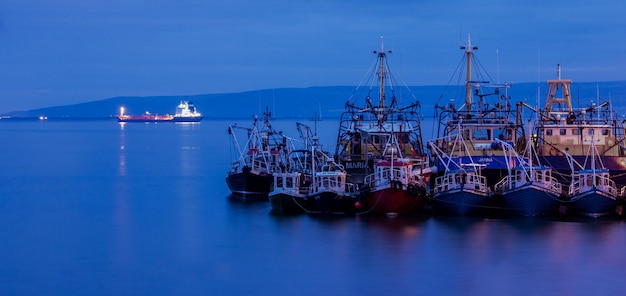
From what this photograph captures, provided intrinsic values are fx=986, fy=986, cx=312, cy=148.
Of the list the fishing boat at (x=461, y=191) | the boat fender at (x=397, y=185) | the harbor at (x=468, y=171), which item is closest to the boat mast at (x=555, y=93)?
the harbor at (x=468, y=171)

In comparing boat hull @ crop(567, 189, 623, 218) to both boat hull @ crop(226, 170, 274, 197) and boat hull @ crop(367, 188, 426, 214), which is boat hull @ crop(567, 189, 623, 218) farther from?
boat hull @ crop(226, 170, 274, 197)

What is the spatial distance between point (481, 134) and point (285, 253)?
14163 mm

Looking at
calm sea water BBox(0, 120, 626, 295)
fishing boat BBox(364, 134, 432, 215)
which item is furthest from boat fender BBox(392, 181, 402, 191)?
calm sea water BBox(0, 120, 626, 295)

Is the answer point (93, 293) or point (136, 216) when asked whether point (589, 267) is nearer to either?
point (93, 293)

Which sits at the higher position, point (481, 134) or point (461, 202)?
point (481, 134)

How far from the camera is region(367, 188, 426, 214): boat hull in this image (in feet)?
121

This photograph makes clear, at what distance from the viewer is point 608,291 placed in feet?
88.3

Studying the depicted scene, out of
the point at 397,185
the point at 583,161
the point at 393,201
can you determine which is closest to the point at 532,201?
the point at 397,185

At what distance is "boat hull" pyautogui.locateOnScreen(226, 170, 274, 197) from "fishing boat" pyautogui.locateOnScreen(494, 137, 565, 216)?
12155 mm

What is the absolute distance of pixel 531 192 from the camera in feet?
119

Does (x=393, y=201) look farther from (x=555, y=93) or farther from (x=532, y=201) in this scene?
(x=555, y=93)

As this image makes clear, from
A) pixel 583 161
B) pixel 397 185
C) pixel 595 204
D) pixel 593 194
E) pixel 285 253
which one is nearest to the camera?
pixel 285 253

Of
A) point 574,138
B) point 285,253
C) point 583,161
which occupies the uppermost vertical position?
point 574,138

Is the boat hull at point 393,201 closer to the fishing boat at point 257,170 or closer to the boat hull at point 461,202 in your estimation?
the boat hull at point 461,202
